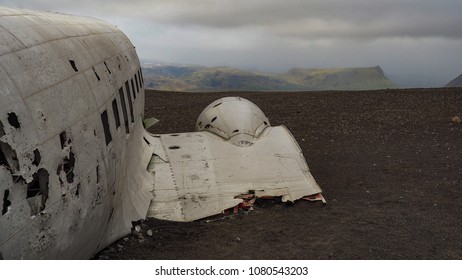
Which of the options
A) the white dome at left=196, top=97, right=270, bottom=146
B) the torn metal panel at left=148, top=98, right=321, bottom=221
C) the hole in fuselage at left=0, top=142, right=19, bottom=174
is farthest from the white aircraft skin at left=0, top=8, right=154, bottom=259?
the white dome at left=196, top=97, right=270, bottom=146

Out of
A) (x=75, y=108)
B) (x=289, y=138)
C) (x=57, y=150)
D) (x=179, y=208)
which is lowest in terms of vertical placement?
(x=179, y=208)

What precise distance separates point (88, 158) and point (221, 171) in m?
5.66

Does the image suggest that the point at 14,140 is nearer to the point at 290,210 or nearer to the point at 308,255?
the point at 308,255

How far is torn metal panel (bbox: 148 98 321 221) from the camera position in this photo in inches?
405

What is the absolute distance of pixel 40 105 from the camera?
16.8 ft

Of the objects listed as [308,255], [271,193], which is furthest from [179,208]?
[308,255]

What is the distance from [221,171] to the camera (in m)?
11.5

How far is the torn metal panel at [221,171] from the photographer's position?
1030 cm

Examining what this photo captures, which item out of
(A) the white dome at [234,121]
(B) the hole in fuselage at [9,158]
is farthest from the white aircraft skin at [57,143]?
(A) the white dome at [234,121]

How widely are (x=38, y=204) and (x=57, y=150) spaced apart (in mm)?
748

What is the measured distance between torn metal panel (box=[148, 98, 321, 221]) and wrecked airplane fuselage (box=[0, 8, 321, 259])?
0.03 metres

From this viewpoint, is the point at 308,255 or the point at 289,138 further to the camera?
the point at 289,138

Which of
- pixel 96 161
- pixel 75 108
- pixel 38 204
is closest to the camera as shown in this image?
pixel 38 204

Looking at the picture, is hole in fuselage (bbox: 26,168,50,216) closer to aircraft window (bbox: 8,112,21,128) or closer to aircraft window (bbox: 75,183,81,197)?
aircraft window (bbox: 8,112,21,128)
